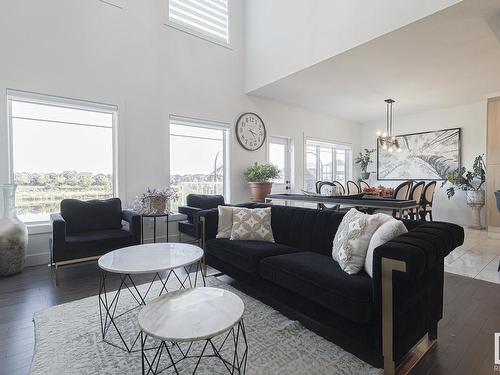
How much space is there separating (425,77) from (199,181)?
408 centimetres

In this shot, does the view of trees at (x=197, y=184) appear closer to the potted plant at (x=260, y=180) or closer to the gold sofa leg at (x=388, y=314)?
the potted plant at (x=260, y=180)

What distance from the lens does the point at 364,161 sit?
303 inches

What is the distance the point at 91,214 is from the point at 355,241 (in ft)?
10.3

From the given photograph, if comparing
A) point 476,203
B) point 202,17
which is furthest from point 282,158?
point 476,203

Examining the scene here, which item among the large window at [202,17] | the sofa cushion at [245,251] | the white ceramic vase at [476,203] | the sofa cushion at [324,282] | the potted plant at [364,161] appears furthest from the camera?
the potted plant at [364,161]

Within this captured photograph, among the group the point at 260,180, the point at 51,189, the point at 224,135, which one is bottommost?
the point at 51,189

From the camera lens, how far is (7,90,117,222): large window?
3453mm

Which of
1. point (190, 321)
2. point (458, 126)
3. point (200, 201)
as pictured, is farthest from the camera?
point (458, 126)

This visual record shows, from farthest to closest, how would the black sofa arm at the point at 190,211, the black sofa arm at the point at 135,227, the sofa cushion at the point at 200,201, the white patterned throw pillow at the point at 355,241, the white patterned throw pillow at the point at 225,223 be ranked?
the sofa cushion at the point at 200,201 < the black sofa arm at the point at 190,211 < the black sofa arm at the point at 135,227 < the white patterned throw pillow at the point at 225,223 < the white patterned throw pillow at the point at 355,241

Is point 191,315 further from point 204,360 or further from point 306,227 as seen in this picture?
point 306,227

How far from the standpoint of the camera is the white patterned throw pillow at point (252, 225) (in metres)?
2.81

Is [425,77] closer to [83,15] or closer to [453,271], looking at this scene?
[453,271]

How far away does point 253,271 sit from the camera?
234 cm

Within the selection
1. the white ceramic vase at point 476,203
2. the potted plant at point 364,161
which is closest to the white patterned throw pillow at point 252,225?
the white ceramic vase at point 476,203
